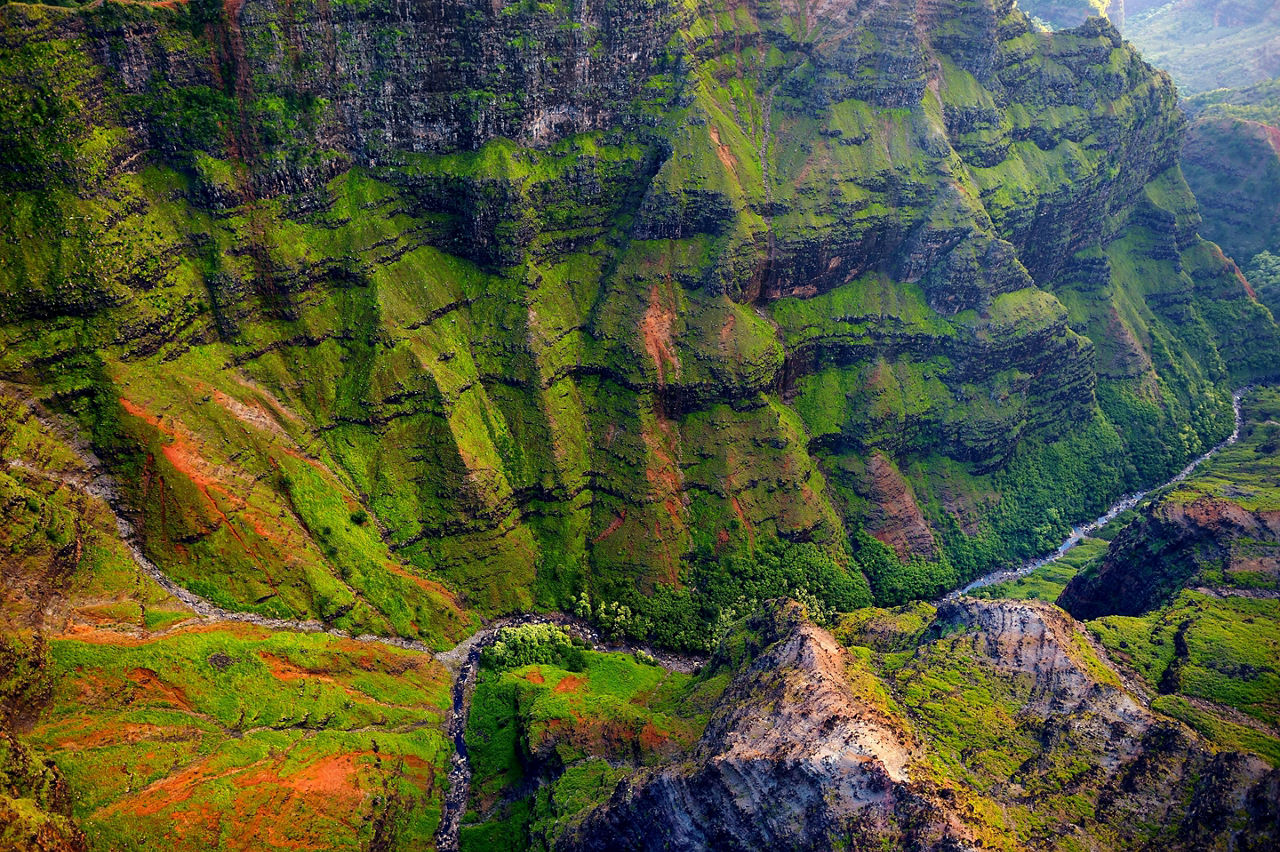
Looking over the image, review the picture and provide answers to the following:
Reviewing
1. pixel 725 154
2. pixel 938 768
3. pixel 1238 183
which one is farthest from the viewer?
pixel 1238 183

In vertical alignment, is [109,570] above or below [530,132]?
below

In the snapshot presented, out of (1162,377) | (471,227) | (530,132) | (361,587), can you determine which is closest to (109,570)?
(361,587)

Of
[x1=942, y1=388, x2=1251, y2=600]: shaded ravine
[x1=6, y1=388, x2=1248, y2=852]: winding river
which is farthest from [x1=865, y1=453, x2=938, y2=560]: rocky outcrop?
[x1=6, y1=388, x2=1248, y2=852]: winding river

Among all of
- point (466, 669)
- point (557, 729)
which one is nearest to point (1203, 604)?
point (557, 729)

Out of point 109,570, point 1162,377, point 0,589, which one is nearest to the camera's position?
point 0,589

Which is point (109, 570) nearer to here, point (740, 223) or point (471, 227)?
point (471, 227)

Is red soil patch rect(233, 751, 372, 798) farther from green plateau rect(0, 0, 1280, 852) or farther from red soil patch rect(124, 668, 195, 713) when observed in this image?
red soil patch rect(124, 668, 195, 713)

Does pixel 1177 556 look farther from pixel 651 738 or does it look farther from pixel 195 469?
pixel 195 469

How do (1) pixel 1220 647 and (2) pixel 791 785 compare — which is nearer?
(2) pixel 791 785
